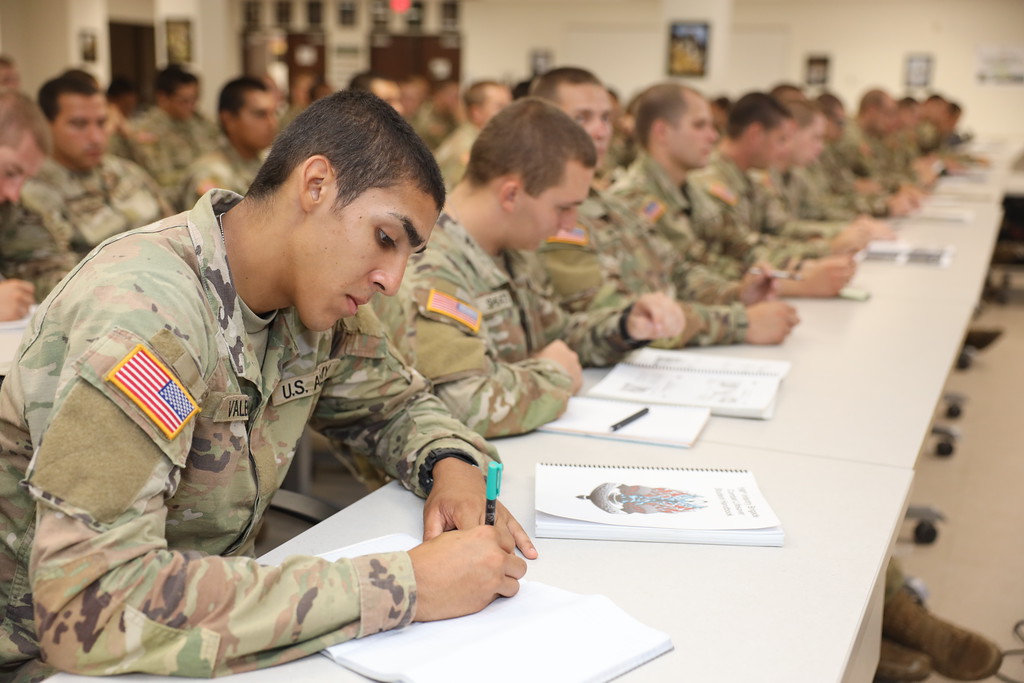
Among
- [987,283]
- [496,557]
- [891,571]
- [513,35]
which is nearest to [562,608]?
[496,557]

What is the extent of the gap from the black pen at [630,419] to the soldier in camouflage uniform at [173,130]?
5.94m

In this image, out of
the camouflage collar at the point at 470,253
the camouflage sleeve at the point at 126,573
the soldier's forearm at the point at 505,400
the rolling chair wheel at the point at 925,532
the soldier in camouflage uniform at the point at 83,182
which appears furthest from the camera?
the soldier in camouflage uniform at the point at 83,182

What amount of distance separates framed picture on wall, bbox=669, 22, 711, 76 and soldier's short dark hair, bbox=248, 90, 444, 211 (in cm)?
706

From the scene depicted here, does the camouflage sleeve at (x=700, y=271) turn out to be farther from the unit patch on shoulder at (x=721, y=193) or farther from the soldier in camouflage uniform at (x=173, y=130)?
the soldier in camouflage uniform at (x=173, y=130)

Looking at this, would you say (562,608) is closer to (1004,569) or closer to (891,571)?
(891,571)

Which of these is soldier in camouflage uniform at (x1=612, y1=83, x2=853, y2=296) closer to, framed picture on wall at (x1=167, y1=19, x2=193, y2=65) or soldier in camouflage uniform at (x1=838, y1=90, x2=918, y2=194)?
soldier in camouflage uniform at (x1=838, y1=90, x2=918, y2=194)

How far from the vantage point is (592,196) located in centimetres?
301

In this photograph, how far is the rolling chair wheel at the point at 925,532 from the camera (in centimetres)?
321

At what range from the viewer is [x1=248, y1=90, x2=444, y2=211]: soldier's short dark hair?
1188 mm

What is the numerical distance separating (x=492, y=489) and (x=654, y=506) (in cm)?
33

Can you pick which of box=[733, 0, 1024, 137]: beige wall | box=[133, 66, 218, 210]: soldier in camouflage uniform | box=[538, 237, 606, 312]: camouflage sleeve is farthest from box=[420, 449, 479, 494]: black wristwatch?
box=[733, 0, 1024, 137]: beige wall

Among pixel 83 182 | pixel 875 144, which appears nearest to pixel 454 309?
pixel 83 182

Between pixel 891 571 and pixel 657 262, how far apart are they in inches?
47.0

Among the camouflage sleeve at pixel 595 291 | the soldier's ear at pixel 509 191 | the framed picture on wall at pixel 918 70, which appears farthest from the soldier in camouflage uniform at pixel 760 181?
the framed picture on wall at pixel 918 70
